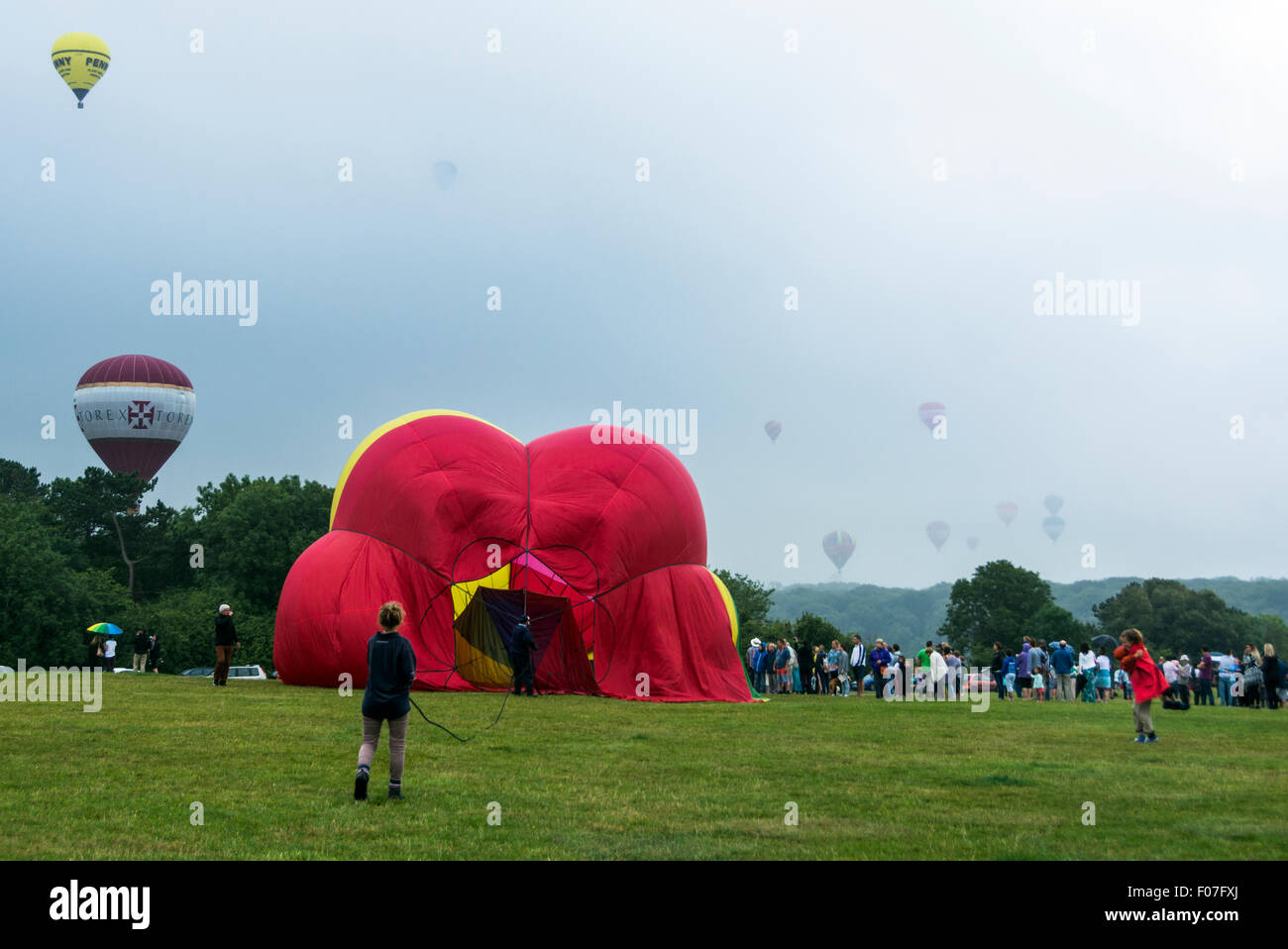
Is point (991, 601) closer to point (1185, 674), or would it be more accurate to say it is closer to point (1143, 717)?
point (1185, 674)

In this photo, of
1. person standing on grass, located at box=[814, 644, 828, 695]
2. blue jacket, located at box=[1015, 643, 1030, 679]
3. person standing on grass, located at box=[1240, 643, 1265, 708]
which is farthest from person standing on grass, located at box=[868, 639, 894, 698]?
person standing on grass, located at box=[1240, 643, 1265, 708]

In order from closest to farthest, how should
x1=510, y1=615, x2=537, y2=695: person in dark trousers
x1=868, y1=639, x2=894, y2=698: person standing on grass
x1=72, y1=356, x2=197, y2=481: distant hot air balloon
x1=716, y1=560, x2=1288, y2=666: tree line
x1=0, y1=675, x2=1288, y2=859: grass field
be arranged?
x1=0, y1=675, x2=1288, y2=859: grass field, x1=510, y1=615, x2=537, y2=695: person in dark trousers, x1=868, y1=639, x2=894, y2=698: person standing on grass, x1=72, y1=356, x2=197, y2=481: distant hot air balloon, x1=716, y1=560, x2=1288, y2=666: tree line

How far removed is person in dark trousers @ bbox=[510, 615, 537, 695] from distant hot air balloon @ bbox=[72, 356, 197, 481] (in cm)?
6332

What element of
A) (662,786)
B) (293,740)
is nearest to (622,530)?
(293,740)

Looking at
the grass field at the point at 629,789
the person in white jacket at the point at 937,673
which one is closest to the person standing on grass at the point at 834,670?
the person in white jacket at the point at 937,673

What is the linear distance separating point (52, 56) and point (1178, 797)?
7312 centimetres

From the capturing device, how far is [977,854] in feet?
28.1

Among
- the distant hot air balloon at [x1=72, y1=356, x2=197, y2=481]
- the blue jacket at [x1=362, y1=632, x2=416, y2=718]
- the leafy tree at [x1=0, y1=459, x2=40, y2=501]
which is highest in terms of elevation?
the distant hot air balloon at [x1=72, y1=356, x2=197, y2=481]

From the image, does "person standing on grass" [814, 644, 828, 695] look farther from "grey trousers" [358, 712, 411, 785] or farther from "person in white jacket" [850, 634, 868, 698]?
"grey trousers" [358, 712, 411, 785]

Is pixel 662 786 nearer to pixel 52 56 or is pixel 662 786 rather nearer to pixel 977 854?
pixel 977 854

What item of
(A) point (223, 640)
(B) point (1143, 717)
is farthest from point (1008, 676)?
(A) point (223, 640)

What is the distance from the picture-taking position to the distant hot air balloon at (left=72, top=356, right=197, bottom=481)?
81125 millimetres

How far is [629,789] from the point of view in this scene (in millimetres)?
11680

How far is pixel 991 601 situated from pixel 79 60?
76.2 metres
